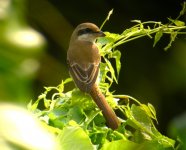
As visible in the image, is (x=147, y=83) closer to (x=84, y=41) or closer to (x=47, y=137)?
(x=47, y=137)

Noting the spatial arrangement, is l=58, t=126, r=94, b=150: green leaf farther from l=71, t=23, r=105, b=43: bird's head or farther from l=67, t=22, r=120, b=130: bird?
l=71, t=23, r=105, b=43: bird's head

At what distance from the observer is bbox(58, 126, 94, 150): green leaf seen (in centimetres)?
106

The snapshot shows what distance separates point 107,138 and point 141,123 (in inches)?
A: 5.2

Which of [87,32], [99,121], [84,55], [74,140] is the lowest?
[74,140]

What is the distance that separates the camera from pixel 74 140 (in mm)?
1086

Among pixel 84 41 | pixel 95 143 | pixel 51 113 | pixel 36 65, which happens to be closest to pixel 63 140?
pixel 95 143

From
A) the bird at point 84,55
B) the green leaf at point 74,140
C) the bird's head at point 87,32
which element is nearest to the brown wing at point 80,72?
the bird at point 84,55

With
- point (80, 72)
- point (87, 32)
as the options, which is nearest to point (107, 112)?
point (80, 72)

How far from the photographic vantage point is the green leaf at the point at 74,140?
1063mm

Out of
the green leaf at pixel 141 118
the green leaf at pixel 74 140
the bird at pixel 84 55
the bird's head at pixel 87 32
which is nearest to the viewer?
the green leaf at pixel 74 140

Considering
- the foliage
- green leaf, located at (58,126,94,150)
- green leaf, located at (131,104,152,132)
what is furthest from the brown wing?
green leaf, located at (58,126,94,150)

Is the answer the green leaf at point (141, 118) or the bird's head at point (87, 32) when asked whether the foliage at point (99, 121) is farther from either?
the bird's head at point (87, 32)

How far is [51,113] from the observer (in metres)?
1.46

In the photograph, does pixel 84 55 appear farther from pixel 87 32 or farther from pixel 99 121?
pixel 99 121
